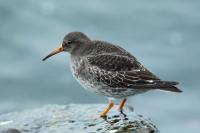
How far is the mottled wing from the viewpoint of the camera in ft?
64.4

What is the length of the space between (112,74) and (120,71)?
0.83 ft

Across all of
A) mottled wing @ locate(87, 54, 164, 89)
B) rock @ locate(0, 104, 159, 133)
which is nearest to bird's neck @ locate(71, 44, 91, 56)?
mottled wing @ locate(87, 54, 164, 89)

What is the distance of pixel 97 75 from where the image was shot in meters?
19.9

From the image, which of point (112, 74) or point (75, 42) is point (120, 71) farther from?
point (75, 42)

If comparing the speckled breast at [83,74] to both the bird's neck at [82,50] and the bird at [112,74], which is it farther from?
the bird's neck at [82,50]

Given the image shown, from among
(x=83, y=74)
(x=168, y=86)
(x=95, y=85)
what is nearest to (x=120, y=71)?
(x=95, y=85)

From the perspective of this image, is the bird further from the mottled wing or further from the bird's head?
the bird's head

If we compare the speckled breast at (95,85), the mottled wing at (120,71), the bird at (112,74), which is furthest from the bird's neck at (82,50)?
the mottled wing at (120,71)

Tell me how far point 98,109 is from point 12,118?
101 inches

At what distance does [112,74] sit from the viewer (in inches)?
784

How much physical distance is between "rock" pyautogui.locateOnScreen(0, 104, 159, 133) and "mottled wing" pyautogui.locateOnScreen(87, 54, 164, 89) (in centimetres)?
101

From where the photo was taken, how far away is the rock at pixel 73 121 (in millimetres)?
18875

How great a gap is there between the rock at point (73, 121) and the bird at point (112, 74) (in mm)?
548

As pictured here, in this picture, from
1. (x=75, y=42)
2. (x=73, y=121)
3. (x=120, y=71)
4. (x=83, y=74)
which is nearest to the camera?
(x=73, y=121)
